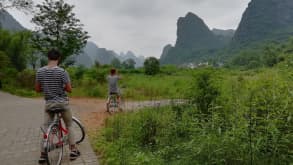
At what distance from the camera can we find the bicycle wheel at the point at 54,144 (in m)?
3.73

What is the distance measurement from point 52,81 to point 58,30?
10.8 metres

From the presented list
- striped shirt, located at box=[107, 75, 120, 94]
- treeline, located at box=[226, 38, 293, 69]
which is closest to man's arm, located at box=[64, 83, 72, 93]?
treeline, located at box=[226, 38, 293, 69]

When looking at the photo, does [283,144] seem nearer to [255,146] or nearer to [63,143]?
[255,146]

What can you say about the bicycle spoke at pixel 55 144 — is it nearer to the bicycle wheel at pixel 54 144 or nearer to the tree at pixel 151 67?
the bicycle wheel at pixel 54 144

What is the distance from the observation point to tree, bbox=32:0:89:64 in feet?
44.2

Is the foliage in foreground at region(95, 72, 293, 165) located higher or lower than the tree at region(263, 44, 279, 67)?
lower

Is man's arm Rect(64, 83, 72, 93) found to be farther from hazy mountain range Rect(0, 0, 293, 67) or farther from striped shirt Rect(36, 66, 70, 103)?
hazy mountain range Rect(0, 0, 293, 67)

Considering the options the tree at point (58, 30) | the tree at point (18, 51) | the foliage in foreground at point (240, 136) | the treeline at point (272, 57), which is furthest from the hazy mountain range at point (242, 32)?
the foliage in foreground at point (240, 136)

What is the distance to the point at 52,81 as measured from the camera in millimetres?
3670

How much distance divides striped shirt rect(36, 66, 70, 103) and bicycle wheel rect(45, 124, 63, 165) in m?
0.44

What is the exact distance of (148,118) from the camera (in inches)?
197

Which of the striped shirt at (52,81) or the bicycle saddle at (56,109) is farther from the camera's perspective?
the bicycle saddle at (56,109)

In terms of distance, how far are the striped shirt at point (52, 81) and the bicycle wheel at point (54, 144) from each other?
44 cm

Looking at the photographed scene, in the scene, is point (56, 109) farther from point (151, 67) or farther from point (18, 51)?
point (151, 67)
